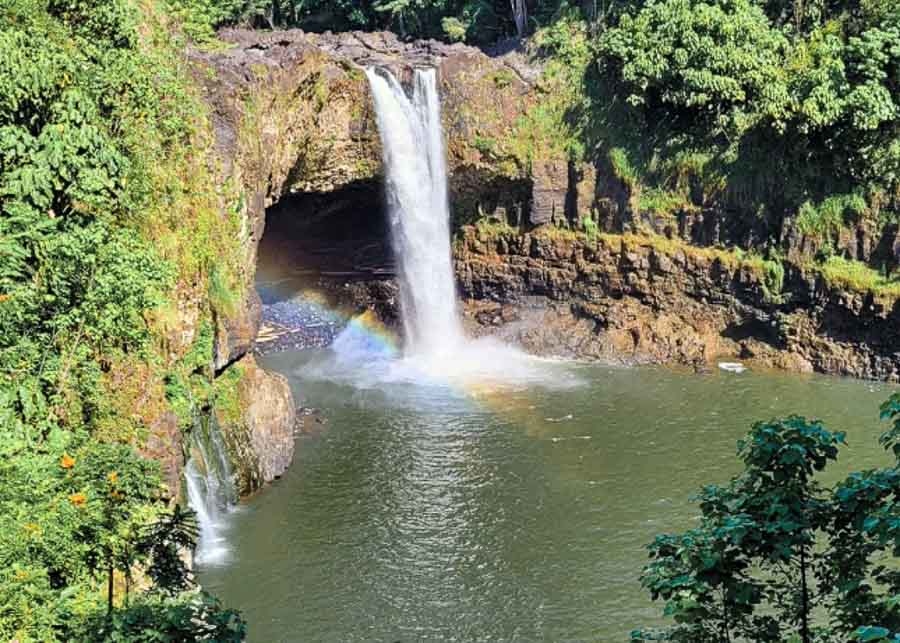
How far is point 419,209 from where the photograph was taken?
28609 mm

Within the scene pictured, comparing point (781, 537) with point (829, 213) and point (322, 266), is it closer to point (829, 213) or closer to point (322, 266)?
point (829, 213)

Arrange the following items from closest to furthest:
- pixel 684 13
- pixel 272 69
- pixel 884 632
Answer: pixel 884 632 → pixel 272 69 → pixel 684 13

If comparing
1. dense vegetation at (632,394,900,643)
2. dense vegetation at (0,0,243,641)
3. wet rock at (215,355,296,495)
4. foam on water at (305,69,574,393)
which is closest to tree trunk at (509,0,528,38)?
foam on water at (305,69,574,393)

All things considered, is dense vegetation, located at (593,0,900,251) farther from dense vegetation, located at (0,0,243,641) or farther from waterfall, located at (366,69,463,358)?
dense vegetation, located at (0,0,243,641)

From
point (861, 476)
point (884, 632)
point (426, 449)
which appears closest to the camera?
point (884, 632)

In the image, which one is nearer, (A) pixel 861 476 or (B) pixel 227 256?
(A) pixel 861 476

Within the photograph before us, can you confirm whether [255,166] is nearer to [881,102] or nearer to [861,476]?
[881,102]

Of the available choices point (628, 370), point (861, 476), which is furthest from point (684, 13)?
point (861, 476)

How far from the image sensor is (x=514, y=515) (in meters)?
17.8

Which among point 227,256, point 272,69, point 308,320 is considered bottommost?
point 308,320

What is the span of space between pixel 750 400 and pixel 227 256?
13371 millimetres

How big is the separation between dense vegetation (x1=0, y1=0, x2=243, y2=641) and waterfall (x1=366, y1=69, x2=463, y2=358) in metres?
10.2

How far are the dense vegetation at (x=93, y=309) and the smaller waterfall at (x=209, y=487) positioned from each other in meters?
1.50

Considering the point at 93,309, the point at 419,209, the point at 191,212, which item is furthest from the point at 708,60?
the point at 93,309
